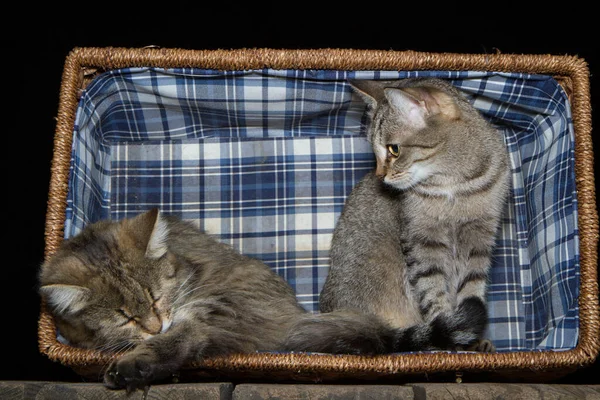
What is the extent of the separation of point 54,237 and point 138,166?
0.74 meters

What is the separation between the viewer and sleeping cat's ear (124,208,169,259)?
1828 mm

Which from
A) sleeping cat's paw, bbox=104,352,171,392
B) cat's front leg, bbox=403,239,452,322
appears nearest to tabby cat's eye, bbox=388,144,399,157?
cat's front leg, bbox=403,239,452,322

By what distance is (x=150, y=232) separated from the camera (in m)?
1.83

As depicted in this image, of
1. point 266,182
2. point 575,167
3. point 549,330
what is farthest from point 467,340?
point 266,182

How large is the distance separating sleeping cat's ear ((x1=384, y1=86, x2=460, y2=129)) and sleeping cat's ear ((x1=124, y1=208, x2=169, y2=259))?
0.79 meters

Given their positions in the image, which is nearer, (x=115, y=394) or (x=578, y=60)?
(x=115, y=394)

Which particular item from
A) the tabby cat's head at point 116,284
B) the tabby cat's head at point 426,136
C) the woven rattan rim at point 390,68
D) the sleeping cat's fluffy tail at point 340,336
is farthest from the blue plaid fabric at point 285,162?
the sleeping cat's fluffy tail at point 340,336

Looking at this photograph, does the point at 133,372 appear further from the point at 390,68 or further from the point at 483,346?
the point at 390,68

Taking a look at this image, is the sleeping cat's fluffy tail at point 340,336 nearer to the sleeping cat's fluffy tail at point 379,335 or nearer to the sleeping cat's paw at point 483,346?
the sleeping cat's fluffy tail at point 379,335

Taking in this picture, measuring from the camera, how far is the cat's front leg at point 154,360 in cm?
160

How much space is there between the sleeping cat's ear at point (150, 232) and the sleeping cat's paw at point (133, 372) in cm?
33

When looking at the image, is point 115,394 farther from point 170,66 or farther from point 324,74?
point 324,74

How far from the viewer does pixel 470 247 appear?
2.13m

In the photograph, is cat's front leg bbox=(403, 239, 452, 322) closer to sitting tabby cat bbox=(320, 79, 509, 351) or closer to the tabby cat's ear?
sitting tabby cat bbox=(320, 79, 509, 351)
